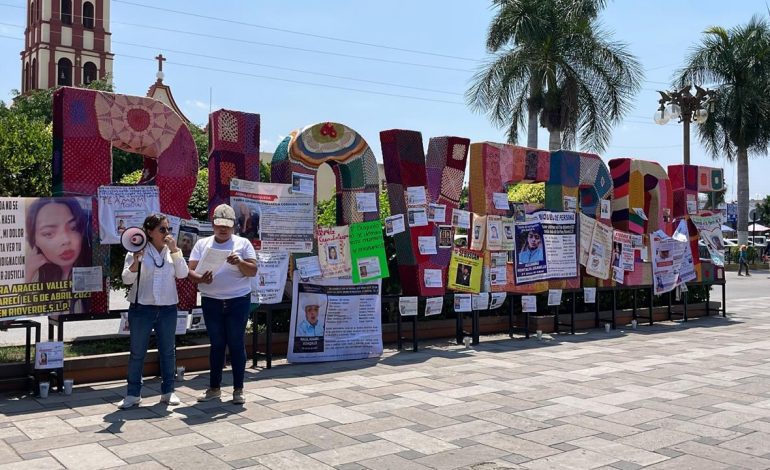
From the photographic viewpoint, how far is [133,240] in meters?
6.23

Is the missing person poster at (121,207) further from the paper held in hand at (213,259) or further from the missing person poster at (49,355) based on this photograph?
the paper held in hand at (213,259)

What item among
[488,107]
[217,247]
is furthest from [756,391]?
[488,107]

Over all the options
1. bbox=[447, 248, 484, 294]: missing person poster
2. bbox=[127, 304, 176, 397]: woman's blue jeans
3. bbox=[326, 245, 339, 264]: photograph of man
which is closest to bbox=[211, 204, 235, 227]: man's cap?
bbox=[127, 304, 176, 397]: woman's blue jeans

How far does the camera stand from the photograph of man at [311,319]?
869 cm

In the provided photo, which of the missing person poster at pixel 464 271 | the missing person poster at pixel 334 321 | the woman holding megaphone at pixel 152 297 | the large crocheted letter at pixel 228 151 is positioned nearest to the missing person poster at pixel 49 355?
the woman holding megaphone at pixel 152 297

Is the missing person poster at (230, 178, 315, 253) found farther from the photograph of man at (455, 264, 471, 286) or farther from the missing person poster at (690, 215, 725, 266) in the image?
the missing person poster at (690, 215, 725, 266)

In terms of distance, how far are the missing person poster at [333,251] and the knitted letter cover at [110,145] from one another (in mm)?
1581

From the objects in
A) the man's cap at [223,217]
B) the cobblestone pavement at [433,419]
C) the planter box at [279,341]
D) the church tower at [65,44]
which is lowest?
the cobblestone pavement at [433,419]

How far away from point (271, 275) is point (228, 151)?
58.1 inches

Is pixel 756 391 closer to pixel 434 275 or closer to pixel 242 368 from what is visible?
pixel 434 275

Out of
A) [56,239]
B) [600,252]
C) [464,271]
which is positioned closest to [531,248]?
[464,271]

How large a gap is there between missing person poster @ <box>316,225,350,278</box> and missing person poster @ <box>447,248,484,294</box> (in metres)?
1.82

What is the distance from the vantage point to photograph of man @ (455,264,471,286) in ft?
34.0

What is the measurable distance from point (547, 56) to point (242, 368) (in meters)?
19.7
